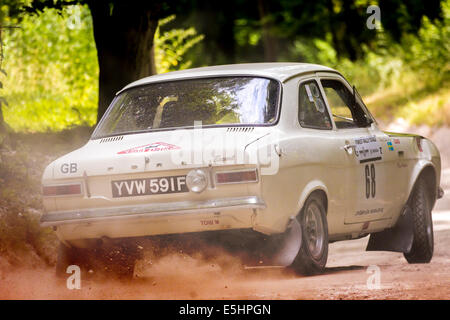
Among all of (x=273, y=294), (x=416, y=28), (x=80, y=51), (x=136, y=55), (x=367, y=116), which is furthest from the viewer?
(x=416, y=28)

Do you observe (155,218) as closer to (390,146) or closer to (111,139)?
(111,139)

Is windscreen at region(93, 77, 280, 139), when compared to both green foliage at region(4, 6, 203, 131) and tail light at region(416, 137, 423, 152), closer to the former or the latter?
tail light at region(416, 137, 423, 152)

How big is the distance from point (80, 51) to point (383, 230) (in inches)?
386

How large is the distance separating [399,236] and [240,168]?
3.04 metres

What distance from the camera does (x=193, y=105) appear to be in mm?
7586

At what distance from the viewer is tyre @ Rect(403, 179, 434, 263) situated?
29.7ft

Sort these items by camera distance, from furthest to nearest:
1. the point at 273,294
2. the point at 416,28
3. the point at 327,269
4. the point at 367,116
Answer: the point at 416,28
the point at 367,116
the point at 327,269
the point at 273,294

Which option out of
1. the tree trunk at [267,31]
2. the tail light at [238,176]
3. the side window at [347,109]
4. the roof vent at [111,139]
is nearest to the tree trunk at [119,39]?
the side window at [347,109]

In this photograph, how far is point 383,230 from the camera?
9188 mm

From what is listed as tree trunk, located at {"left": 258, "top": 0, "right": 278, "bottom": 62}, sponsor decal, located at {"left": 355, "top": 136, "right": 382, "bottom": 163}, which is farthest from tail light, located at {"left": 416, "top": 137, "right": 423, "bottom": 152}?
tree trunk, located at {"left": 258, "top": 0, "right": 278, "bottom": 62}

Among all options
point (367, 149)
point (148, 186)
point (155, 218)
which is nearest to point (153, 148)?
point (148, 186)

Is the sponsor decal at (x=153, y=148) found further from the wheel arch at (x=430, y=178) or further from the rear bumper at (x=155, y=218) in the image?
the wheel arch at (x=430, y=178)
